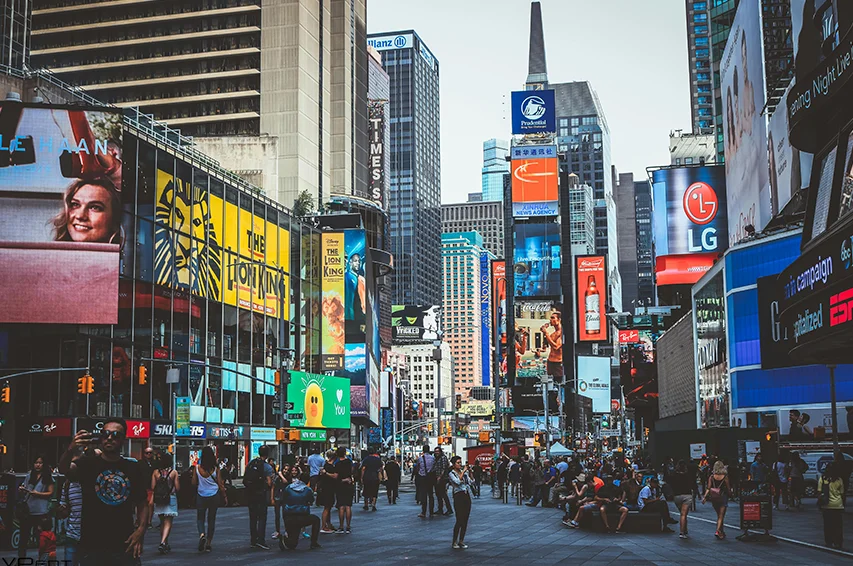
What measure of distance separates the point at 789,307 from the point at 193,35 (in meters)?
99.6

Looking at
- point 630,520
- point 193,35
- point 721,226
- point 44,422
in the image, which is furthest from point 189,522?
point 193,35

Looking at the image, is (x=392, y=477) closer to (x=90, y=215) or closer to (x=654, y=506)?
A: (x=654, y=506)

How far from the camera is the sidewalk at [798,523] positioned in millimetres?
22653

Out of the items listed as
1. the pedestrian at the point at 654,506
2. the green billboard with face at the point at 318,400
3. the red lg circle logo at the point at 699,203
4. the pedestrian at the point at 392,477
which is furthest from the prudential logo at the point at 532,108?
the pedestrian at the point at 654,506

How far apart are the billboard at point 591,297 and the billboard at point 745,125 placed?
269 ft

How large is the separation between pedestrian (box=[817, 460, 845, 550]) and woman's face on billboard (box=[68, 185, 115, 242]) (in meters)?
41.9

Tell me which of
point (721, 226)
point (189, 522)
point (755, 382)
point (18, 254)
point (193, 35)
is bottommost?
point (189, 522)

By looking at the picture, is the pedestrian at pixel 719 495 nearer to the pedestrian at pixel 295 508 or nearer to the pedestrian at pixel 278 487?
the pedestrian at pixel 295 508

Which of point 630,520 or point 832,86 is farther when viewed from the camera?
point 832,86

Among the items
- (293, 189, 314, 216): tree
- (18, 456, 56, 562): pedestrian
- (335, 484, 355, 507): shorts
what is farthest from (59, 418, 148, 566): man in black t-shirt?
(293, 189, 314, 216): tree

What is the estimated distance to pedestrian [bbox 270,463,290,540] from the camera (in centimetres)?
2129

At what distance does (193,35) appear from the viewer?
115188mm

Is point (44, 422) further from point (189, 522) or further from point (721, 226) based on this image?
point (721, 226)

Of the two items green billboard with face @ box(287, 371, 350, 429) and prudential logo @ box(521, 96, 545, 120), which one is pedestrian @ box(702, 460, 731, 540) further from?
prudential logo @ box(521, 96, 545, 120)
